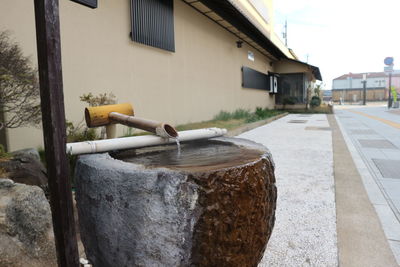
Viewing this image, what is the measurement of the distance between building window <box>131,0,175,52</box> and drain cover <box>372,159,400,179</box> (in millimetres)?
4669

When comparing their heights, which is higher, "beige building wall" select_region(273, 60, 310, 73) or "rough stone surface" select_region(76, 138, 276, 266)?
"beige building wall" select_region(273, 60, 310, 73)

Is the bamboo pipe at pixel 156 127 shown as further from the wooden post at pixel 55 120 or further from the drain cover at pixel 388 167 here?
the drain cover at pixel 388 167

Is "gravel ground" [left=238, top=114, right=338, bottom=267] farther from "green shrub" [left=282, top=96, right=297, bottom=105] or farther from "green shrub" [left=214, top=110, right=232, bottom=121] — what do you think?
"green shrub" [left=282, top=96, right=297, bottom=105]

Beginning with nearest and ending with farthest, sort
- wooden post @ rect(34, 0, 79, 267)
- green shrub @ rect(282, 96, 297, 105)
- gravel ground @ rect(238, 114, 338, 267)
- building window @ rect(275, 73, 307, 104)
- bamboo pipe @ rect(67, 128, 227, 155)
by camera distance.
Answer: wooden post @ rect(34, 0, 79, 267) < bamboo pipe @ rect(67, 128, 227, 155) < gravel ground @ rect(238, 114, 338, 267) < building window @ rect(275, 73, 307, 104) < green shrub @ rect(282, 96, 297, 105)

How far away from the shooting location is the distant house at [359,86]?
5303cm

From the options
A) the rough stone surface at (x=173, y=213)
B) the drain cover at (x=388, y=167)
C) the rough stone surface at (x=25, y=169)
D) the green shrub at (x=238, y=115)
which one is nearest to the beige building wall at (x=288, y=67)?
the green shrub at (x=238, y=115)

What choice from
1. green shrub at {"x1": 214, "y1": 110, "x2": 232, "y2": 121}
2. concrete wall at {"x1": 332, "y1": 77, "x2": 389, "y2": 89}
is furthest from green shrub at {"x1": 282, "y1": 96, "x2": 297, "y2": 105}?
concrete wall at {"x1": 332, "y1": 77, "x2": 389, "y2": 89}

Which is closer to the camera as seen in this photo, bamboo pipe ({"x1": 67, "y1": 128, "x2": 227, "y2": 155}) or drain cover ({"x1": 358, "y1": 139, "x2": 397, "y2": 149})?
bamboo pipe ({"x1": 67, "y1": 128, "x2": 227, "y2": 155})

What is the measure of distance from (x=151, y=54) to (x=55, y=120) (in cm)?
517

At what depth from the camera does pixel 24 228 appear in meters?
1.65

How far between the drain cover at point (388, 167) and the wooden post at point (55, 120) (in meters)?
3.99

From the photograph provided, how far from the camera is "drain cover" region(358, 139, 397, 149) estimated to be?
6102 mm

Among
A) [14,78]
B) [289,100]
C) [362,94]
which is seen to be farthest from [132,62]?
[362,94]

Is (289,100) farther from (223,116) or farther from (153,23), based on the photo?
(153,23)
